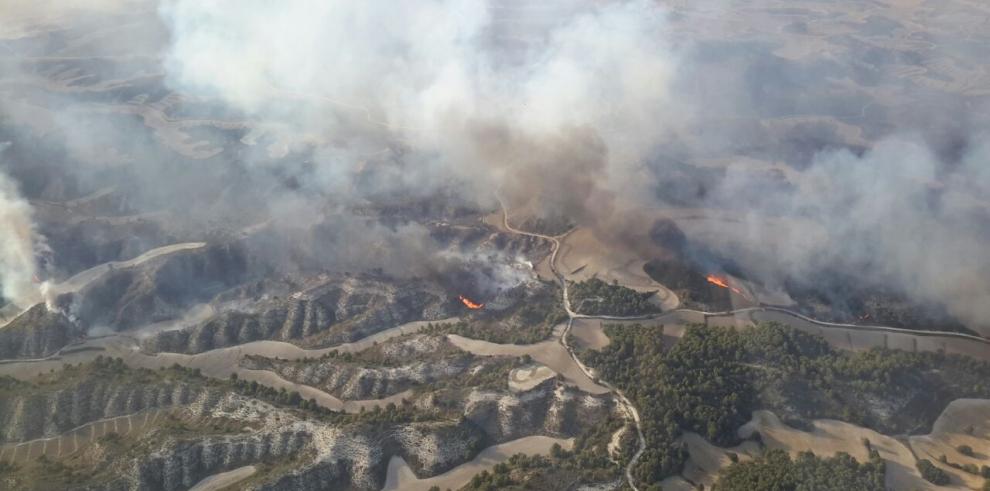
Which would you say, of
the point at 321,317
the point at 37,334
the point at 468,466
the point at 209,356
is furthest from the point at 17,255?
the point at 468,466

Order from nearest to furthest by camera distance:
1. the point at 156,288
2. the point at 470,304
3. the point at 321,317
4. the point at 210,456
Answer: the point at 210,456, the point at 321,317, the point at 470,304, the point at 156,288

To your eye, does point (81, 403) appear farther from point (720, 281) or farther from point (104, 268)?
point (720, 281)

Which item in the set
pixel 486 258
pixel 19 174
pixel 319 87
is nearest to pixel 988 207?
pixel 486 258

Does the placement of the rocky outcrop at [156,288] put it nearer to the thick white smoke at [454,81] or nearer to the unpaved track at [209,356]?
the unpaved track at [209,356]

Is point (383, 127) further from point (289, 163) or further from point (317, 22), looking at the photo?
point (317, 22)

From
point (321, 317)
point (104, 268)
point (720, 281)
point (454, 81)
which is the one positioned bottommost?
point (321, 317)

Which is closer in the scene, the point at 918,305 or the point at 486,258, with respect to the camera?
the point at 918,305

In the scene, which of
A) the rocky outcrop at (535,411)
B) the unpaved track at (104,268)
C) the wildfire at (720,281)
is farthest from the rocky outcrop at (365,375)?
the wildfire at (720,281)

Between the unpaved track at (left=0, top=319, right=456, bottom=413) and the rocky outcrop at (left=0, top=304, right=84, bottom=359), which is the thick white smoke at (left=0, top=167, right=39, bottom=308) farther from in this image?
the unpaved track at (left=0, top=319, right=456, bottom=413)
